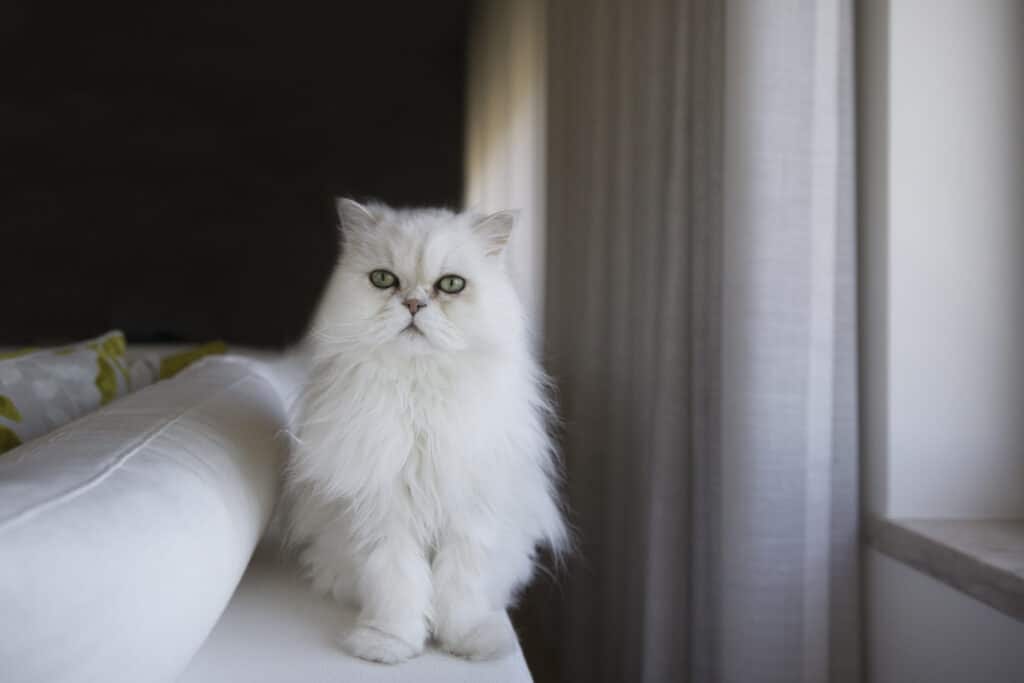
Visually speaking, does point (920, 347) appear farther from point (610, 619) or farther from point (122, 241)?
point (122, 241)

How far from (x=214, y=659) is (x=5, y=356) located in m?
0.75

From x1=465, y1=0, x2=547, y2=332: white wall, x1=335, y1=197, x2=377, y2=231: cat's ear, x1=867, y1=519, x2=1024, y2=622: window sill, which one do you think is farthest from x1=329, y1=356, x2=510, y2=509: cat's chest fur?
x1=465, y1=0, x2=547, y2=332: white wall

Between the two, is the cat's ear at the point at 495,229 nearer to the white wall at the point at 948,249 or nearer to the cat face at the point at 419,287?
the cat face at the point at 419,287

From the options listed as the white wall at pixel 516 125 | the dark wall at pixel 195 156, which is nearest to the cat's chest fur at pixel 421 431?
the white wall at pixel 516 125

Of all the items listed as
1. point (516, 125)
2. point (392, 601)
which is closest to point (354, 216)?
point (392, 601)

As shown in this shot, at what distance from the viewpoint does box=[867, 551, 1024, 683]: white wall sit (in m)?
0.97

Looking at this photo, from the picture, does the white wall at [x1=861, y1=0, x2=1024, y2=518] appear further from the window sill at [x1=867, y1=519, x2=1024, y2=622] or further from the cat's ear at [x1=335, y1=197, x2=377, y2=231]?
the cat's ear at [x1=335, y1=197, x2=377, y2=231]

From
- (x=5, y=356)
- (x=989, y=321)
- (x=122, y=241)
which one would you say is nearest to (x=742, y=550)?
(x=989, y=321)

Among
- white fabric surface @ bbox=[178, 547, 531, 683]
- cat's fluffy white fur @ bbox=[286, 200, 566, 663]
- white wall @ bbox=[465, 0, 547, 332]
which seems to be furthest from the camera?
white wall @ bbox=[465, 0, 547, 332]

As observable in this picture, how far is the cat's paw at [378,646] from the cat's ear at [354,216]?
53 centimetres

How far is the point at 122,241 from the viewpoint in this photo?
4754mm

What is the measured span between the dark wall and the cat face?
3838mm

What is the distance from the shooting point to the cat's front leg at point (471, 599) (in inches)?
34.8

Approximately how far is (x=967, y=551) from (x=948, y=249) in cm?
45
